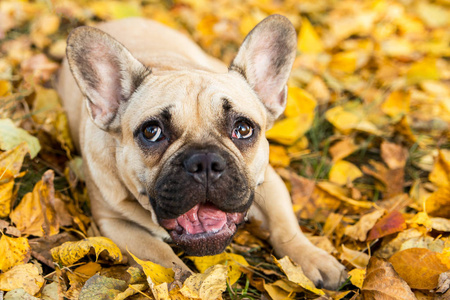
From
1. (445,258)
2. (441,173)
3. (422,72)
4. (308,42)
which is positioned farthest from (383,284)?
(308,42)

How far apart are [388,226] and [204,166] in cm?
136

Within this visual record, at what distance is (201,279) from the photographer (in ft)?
7.48

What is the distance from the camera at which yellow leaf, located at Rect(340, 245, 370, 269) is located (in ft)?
9.19

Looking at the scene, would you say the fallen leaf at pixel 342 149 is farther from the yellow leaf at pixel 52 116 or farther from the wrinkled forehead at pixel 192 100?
the yellow leaf at pixel 52 116

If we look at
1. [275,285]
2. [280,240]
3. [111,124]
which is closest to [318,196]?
[280,240]

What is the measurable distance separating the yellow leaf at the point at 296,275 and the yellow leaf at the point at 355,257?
14.9 inches

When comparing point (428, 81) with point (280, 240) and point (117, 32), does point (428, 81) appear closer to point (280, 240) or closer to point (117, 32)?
point (280, 240)

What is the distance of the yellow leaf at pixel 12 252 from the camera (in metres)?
2.40

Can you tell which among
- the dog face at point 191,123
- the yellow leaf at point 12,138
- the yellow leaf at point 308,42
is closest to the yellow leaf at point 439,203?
the dog face at point 191,123

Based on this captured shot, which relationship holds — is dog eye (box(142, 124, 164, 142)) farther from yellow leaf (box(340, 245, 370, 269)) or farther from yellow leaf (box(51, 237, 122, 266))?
yellow leaf (box(340, 245, 370, 269))

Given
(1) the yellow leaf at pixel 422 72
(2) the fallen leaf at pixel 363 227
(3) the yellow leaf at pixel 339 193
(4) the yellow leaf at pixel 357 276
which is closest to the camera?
(4) the yellow leaf at pixel 357 276

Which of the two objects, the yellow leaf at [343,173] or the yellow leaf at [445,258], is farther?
the yellow leaf at [343,173]

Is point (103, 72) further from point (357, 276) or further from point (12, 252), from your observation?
point (357, 276)

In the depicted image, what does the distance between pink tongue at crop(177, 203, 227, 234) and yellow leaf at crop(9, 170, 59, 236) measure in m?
0.93
